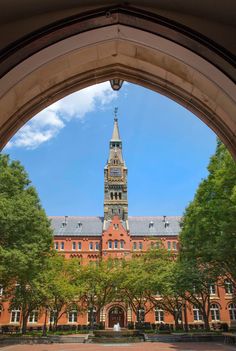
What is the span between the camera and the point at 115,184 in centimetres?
5697

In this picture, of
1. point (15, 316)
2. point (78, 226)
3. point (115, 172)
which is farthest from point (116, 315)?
point (115, 172)

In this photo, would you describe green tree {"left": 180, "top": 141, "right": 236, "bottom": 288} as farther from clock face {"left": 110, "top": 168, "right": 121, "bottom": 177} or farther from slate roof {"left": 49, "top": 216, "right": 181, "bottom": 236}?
clock face {"left": 110, "top": 168, "right": 121, "bottom": 177}

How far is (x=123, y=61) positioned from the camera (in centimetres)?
390

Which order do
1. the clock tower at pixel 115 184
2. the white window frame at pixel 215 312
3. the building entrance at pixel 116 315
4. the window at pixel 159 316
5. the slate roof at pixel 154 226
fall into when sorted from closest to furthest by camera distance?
the white window frame at pixel 215 312, the building entrance at pixel 116 315, the window at pixel 159 316, the slate roof at pixel 154 226, the clock tower at pixel 115 184

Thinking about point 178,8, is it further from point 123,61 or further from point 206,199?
point 206,199

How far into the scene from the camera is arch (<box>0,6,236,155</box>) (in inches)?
A: 122

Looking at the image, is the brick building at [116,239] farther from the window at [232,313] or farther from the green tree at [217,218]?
the green tree at [217,218]

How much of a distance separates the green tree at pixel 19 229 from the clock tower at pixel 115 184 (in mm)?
32515

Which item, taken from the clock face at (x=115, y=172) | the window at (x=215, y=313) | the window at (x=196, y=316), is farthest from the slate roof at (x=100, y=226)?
the window at (x=215, y=313)

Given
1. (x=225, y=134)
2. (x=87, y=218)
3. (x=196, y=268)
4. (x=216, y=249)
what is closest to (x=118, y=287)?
(x=196, y=268)

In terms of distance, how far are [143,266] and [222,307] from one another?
17.7 m

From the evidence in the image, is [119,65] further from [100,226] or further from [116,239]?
[100,226]

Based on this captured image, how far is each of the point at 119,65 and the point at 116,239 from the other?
48.3 metres

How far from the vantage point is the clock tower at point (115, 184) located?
180ft
